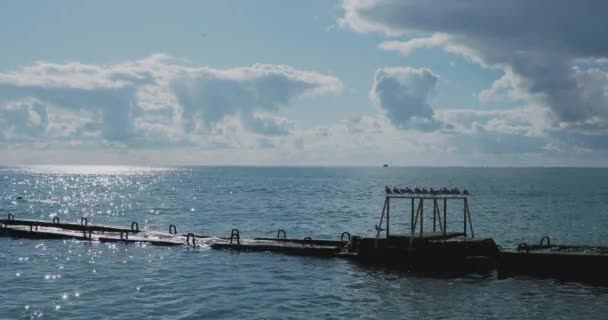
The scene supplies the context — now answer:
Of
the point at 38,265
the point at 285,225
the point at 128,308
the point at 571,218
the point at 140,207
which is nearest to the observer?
the point at 128,308

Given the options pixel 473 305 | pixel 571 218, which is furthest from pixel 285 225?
pixel 473 305

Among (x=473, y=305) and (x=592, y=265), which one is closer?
(x=473, y=305)

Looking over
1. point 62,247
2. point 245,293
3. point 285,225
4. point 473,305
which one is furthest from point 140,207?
point 473,305

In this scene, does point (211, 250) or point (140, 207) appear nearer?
point (211, 250)

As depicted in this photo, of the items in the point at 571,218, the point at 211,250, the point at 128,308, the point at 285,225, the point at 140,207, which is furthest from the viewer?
the point at 140,207

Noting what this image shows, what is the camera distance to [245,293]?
3891 cm

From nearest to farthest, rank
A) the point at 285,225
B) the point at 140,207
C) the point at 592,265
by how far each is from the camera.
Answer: the point at 592,265 < the point at 285,225 < the point at 140,207

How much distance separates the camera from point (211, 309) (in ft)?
114

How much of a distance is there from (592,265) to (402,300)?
16.2 metres

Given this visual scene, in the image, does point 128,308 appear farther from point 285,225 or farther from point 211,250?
point 285,225

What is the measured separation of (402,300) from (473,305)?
167 inches

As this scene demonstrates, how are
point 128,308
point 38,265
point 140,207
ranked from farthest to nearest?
1. point 140,207
2. point 38,265
3. point 128,308

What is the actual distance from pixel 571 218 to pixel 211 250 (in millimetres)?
63682

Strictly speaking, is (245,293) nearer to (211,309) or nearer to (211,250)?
(211,309)
